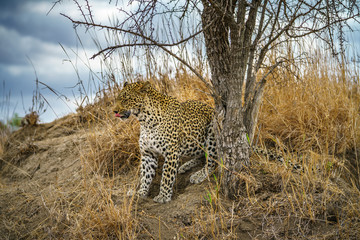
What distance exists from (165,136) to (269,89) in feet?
9.28

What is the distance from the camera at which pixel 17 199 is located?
17.2 feet

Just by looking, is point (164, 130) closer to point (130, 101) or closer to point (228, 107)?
point (130, 101)

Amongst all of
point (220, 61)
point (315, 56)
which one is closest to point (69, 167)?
point (220, 61)

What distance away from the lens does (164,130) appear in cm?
442

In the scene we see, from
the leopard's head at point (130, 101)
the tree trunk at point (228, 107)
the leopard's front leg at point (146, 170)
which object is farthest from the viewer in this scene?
the leopard's front leg at point (146, 170)

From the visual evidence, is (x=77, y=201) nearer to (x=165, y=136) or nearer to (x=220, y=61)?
(x=165, y=136)

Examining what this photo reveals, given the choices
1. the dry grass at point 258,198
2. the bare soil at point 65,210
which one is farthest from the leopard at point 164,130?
the dry grass at point 258,198

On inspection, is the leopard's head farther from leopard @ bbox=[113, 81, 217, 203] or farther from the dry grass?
the dry grass

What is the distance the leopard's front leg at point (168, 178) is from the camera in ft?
14.2

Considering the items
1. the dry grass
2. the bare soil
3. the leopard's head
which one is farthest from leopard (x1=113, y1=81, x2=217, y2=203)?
the dry grass

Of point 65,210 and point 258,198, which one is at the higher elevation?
point 65,210

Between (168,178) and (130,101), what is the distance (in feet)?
3.54

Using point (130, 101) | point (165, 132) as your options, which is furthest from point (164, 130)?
point (130, 101)

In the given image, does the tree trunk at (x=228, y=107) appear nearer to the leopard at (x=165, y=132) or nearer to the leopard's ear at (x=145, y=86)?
the leopard at (x=165, y=132)
